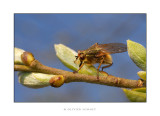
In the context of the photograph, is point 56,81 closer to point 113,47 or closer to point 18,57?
point 18,57

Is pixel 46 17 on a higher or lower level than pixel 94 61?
higher

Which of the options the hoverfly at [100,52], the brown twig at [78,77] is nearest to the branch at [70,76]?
the brown twig at [78,77]

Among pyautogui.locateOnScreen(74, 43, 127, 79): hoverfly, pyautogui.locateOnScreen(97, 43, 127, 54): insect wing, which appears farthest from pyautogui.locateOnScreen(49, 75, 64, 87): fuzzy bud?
pyautogui.locateOnScreen(97, 43, 127, 54): insect wing

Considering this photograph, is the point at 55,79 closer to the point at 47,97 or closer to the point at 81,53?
the point at 81,53

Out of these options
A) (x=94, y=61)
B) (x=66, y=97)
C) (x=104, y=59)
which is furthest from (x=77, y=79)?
(x=66, y=97)

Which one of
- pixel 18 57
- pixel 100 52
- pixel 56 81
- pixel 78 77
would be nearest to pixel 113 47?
pixel 100 52

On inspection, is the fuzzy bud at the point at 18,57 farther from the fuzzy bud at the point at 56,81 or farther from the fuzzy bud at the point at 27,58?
the fuzzy bud at the point at 56,81
